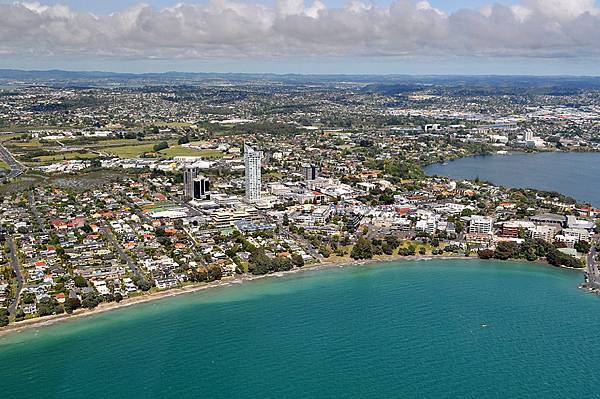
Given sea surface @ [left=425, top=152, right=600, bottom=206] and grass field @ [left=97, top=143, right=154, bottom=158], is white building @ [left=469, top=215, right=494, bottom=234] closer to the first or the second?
sea surface @ [left=425, top=152, right=600, bottom=206]

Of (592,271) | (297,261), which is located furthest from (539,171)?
(297,261)

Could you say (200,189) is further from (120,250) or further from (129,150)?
(129,150)

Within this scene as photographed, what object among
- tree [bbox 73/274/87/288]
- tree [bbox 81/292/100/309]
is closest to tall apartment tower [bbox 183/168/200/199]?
tree [bbox 73/274/87/288]

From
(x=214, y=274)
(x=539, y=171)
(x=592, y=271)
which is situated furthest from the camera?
(x=539, y=171)

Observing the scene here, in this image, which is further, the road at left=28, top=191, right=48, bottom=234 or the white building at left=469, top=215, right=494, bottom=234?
the road at left=28, top=191, right=48, bottom=234

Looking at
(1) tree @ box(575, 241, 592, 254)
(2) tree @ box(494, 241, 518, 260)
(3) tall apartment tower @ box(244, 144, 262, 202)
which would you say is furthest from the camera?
(3) tall apartment tower @ box(244, 144, 262, 202)

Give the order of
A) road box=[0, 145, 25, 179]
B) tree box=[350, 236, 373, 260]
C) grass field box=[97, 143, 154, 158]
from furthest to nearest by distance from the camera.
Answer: grass field box=[97, 143, 154, 158] → road box=[0, 145, 25, 179] → tree box=[350, 236, 373, 260]

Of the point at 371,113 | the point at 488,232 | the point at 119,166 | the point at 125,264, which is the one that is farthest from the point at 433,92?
the point at 125,264
